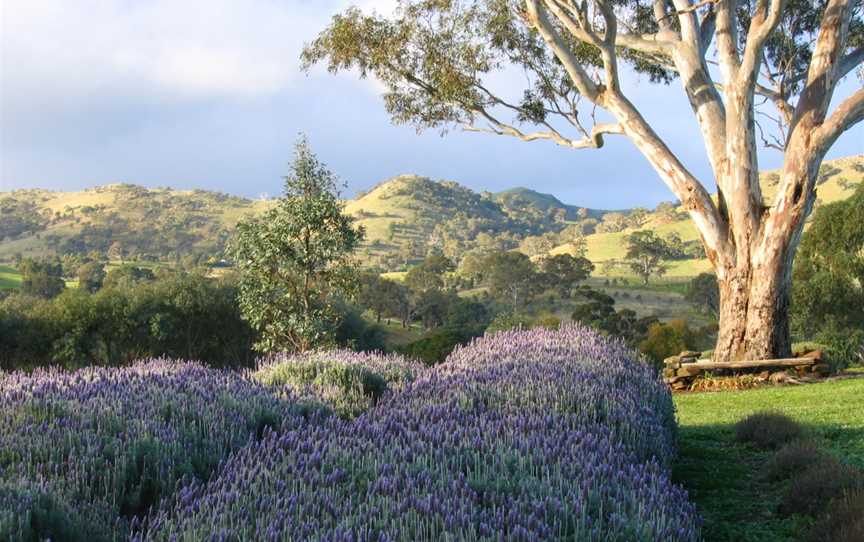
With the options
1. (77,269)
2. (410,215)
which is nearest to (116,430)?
(77,269)

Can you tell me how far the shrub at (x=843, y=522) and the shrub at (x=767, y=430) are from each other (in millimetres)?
2611

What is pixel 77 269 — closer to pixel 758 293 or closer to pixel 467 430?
pixel 758 293

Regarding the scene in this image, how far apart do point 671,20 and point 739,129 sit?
5.49 meters

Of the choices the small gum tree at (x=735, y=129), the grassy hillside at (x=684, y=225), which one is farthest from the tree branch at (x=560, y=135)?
the grassy hillside at (x=684, y=225)

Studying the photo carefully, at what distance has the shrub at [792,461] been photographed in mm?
6289

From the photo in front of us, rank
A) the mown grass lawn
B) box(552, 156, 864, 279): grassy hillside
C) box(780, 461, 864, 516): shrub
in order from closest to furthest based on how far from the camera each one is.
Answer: the mown grass lawn → box(780, 461, 864, 516): shrub → box(552, 156, 864, 279): grassy hillside

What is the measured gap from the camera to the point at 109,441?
15.0 ft

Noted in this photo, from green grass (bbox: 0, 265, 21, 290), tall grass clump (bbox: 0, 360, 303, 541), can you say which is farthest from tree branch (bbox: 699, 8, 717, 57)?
green grass (bbox: 0, 265, 21, 290)

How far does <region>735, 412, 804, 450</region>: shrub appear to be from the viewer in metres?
7.62

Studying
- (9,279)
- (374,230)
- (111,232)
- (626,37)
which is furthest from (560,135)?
(111,232)

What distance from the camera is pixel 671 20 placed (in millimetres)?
19953

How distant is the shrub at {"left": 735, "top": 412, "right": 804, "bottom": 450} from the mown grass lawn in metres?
0.13

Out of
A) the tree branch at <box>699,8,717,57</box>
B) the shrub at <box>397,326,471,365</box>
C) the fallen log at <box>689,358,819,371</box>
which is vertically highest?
the tree branch at <box>699,8,717,57</box>

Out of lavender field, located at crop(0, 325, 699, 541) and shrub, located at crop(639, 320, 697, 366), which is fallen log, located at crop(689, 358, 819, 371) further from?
shrub, located at crop(639, 320, 697, 366)
